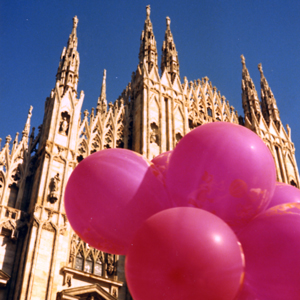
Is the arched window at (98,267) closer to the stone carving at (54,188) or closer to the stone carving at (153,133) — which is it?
the stone carving at (54,188)

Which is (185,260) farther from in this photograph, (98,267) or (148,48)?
(148,48)

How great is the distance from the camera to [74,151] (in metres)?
14.1

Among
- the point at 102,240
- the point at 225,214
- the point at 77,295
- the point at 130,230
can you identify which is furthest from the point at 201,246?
the point at 77,295

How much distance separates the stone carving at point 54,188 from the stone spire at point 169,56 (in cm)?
882

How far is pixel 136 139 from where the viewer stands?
16.0m

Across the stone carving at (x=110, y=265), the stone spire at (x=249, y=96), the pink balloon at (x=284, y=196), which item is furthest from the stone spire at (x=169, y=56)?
the pink balloon at (x=284, y=196)

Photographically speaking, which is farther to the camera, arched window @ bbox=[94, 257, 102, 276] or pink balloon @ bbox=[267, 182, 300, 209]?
A: arched window @ bbox=[94, 257, 102, 276]

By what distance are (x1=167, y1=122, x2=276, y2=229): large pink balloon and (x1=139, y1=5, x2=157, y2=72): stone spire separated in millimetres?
13365

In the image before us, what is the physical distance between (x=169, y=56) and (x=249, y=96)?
5594 mm

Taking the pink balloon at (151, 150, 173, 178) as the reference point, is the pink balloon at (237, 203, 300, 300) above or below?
below

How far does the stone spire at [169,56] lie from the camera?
63.9ft

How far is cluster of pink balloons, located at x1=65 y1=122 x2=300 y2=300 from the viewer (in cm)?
455

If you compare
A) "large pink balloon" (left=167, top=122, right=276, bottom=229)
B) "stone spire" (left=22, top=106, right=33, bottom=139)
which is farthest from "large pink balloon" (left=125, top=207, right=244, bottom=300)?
"stone spire" (left=22, top=106, right=33, bottom=139)

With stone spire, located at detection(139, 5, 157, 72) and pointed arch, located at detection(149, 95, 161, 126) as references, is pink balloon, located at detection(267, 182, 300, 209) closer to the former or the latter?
pointed arch, located at detection(149, 95, 161, 126)
